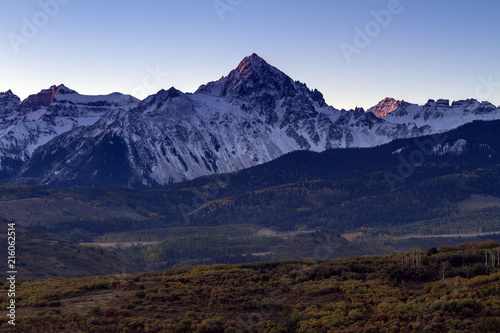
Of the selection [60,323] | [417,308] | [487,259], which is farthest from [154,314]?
[487,259]

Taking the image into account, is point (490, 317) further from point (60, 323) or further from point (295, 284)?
point (60, 323)

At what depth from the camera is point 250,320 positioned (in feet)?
294

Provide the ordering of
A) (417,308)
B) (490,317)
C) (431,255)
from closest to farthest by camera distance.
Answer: (490,317) → (417,308) → (431,255)

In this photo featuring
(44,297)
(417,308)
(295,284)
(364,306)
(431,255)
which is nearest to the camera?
(417,308)

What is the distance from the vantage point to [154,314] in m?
91.6

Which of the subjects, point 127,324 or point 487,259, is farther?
point 487,259

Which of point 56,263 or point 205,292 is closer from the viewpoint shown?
point 205,292

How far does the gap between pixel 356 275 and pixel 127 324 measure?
38.7 meters

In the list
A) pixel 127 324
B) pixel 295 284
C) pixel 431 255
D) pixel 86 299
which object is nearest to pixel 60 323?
pixel 127 324

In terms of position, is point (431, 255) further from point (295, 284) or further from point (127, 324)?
point (127, 324)

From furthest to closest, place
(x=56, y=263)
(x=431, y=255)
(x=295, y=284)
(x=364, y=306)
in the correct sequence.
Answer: (x=56, y=263) → (x=431, y=255) → (x=295, y=284) → (x=364, y=306)

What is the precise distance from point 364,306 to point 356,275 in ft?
66.8

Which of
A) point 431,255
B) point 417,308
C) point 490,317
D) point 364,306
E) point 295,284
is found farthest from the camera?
point 431,255

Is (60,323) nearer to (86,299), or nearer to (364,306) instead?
(86,299)
